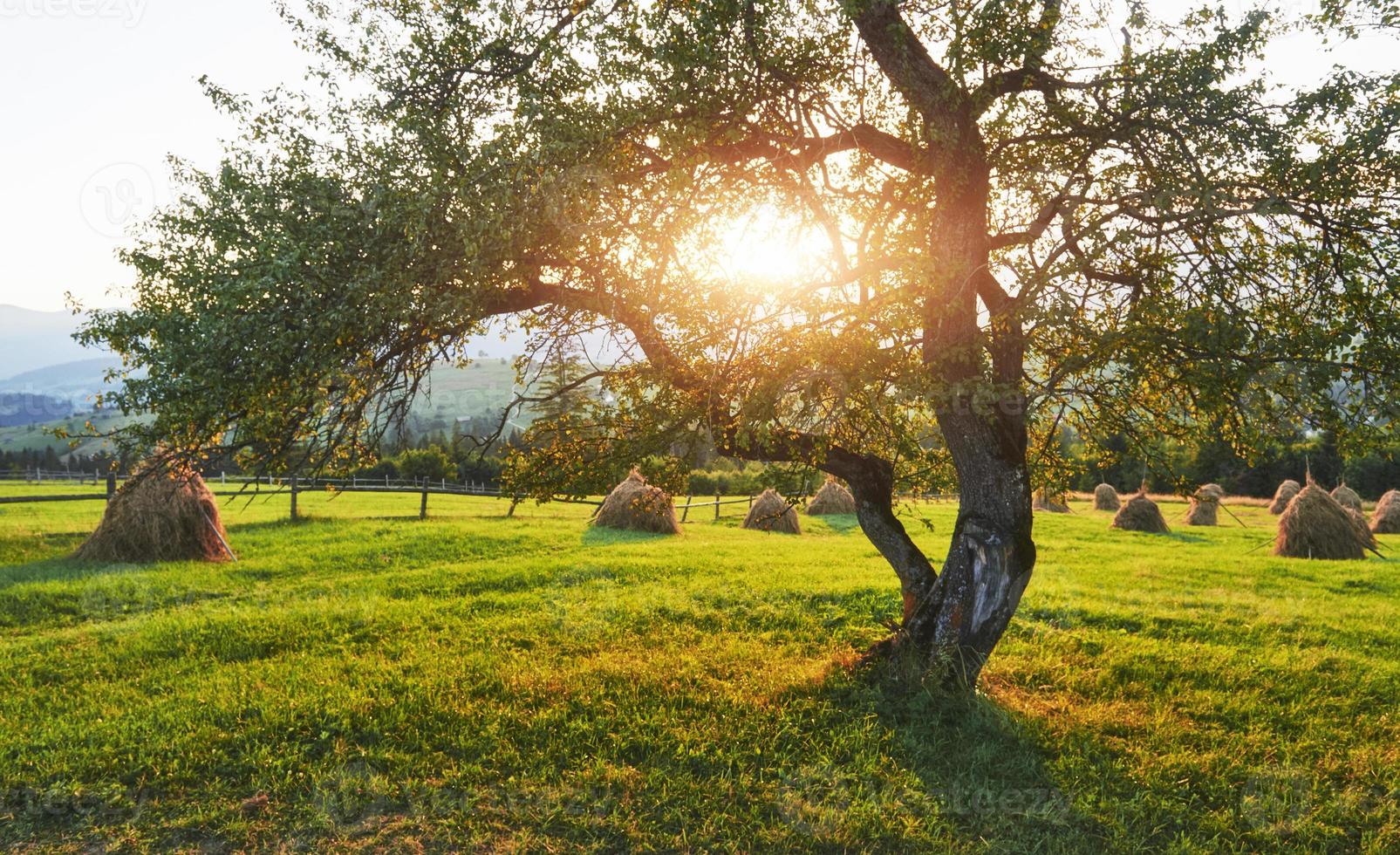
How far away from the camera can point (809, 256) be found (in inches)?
270

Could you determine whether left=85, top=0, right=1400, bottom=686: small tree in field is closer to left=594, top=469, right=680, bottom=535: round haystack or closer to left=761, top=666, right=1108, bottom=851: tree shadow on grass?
left=761, top=666, right=1108, bottom=851: tree shadow on grass

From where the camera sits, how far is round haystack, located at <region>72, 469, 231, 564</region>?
14.4 metres

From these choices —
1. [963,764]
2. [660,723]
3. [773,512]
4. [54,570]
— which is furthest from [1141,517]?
[54,570]

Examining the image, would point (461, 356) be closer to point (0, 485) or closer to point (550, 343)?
point (550, 343)

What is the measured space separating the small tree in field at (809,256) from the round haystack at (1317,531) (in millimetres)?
17271

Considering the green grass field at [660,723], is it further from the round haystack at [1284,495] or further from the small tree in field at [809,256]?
the round haystack at [1284,495]

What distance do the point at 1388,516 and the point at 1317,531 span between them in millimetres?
16685

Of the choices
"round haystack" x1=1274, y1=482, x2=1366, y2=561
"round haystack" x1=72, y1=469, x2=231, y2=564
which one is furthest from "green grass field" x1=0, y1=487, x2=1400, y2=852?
"round haystack" x1=1274, y1=482, x2=1366, y2=561

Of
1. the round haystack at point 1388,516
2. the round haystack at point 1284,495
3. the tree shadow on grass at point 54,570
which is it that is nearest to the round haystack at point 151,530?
the tree shadow on grass at point 54,570

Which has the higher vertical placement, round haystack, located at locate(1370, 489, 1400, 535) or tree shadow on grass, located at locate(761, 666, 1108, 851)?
round haystack, located at locate(1370, 489, 1400, 535)

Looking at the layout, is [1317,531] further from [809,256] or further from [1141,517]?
[809,256]

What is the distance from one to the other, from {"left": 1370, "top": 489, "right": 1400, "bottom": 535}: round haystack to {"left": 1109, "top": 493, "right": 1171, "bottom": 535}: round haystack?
442 inches

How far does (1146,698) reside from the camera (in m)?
7.20

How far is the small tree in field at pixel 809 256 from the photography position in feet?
17.5
